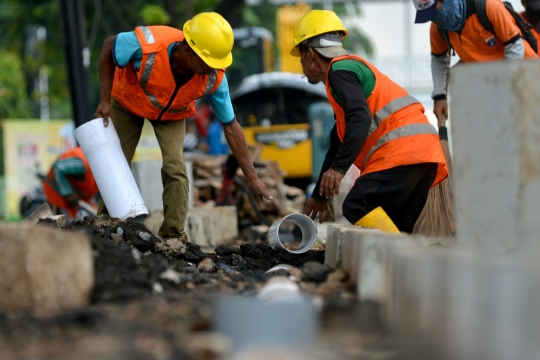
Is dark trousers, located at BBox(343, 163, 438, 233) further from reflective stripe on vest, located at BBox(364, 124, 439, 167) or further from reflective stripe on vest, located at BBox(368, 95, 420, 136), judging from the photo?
reflective stripe on vest, located at BBox(368, 95, 420, 136)

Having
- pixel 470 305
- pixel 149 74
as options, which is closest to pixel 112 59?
pixel 149 74

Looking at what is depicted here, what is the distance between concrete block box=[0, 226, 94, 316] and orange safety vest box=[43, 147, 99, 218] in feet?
18.8

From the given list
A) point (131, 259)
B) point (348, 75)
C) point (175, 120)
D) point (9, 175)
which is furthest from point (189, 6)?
point (131, 259)

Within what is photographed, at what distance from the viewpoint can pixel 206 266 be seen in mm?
5145

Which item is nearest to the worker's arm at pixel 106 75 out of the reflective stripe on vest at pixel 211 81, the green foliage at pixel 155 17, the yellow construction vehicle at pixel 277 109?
the reflective stripe on vest at pixel 211 81

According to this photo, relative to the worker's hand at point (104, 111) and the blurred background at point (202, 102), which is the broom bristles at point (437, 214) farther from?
the blurred background at point (202, 102)

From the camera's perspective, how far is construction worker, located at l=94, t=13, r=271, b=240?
20.3 ft

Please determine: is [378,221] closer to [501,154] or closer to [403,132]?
[403,132]

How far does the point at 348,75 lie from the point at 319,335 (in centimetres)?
261

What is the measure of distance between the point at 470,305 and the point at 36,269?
174 cm

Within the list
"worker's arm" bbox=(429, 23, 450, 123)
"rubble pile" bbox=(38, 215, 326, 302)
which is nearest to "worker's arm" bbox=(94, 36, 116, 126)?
"rubble pile" bbox=(38, 215, 326, 302)

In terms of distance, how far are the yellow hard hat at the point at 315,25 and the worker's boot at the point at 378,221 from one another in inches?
52.9

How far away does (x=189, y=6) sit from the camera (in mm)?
16469

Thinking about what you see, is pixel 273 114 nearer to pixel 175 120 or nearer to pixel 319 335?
pixel 175 120
